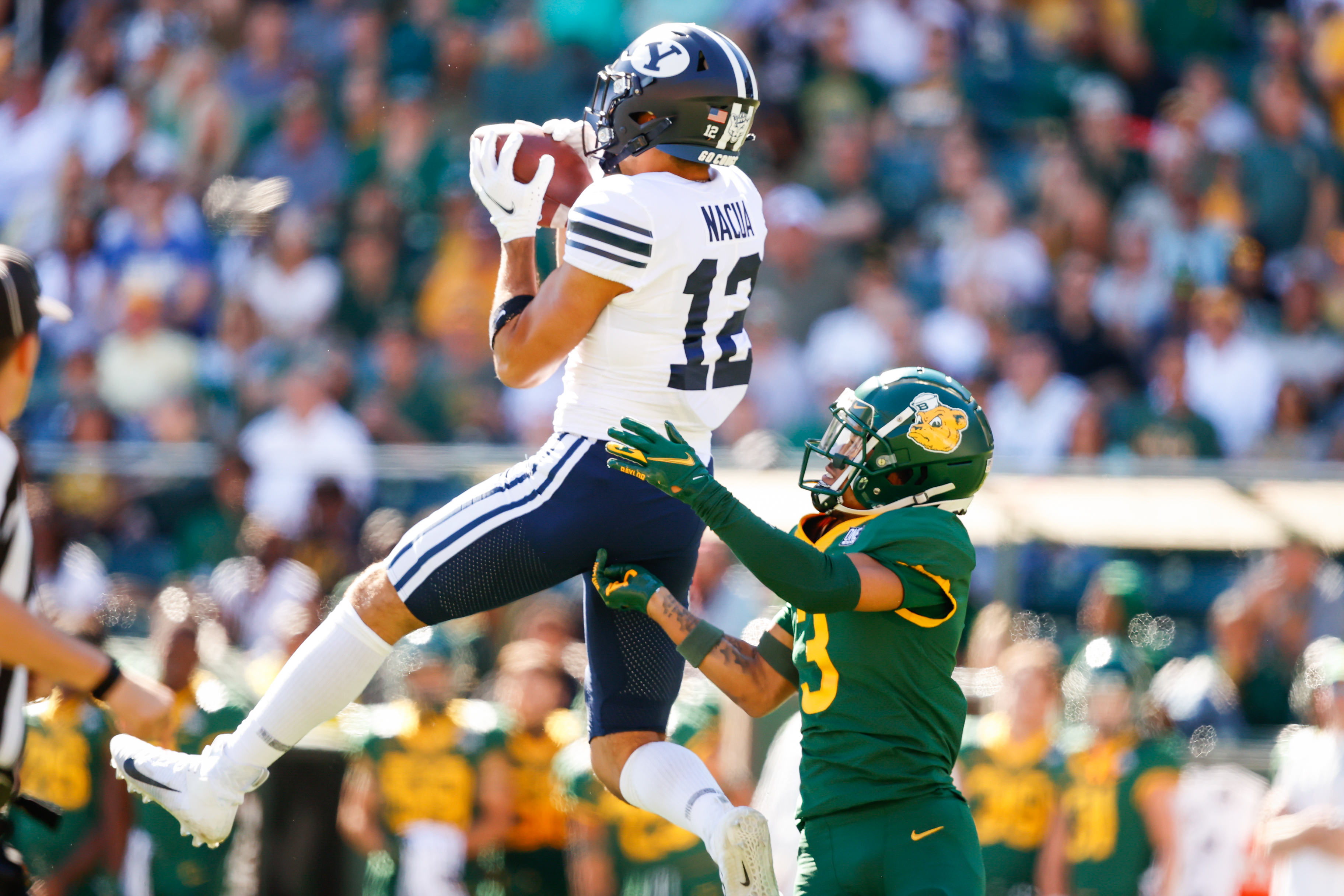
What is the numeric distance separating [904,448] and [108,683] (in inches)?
74.9

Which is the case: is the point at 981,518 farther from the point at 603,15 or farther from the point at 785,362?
the point at 603,15

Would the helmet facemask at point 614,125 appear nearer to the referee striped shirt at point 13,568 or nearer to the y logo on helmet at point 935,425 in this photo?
the y logo on helmet at point 935,425

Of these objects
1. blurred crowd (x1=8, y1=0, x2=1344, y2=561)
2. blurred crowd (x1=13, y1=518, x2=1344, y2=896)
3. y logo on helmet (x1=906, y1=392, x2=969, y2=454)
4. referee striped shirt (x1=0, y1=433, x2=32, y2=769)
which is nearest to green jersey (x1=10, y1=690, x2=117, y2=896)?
blurred crowd (x1=13, y1=518, x2=1344, y2=896)

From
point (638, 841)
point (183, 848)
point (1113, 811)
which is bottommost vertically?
point (183, 848)

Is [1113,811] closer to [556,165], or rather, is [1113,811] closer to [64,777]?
[556,165]

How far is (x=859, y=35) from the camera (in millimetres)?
11969

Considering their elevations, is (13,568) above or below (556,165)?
below

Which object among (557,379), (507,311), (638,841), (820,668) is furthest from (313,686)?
(557,379)

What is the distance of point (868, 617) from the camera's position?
3867mm

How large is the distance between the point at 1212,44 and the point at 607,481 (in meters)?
9.44

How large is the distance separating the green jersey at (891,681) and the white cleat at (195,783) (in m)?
1.44

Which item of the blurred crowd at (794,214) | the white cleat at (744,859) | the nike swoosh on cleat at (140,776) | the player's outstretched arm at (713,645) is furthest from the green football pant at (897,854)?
the blurred crowd at (794,214)

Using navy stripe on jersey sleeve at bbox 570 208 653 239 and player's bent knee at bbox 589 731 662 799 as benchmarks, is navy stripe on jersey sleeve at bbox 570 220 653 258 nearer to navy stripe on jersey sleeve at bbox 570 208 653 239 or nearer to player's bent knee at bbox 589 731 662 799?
navy stripe on jersey sleeve at bbox 570 208 653 239

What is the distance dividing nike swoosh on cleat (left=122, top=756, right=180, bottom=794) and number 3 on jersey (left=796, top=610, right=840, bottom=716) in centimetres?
161
